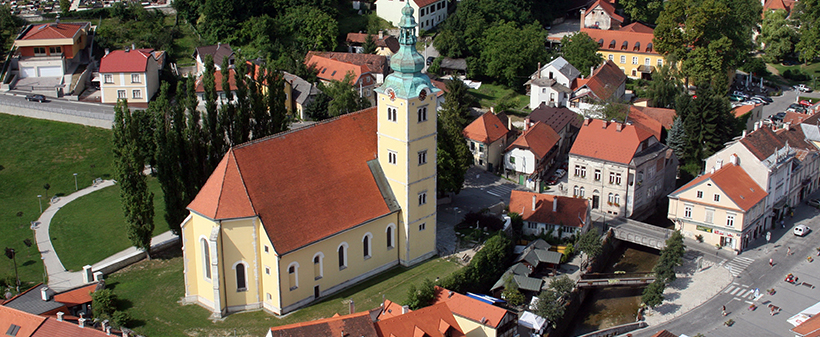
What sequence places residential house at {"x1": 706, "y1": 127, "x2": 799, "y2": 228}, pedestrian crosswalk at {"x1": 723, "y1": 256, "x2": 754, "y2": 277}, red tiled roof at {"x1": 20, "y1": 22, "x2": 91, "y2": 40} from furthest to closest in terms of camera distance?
red tiled roof at {"x1": 20, "y1": 22, "x2": 91, "y2": 40} < residential house at {"x1": 706, "y1": 127, "x2": 799, "y2": 228} < pedestrian crosswalk at {"x1": 723, "y1": 256, "x2": 754, "y2": 277}

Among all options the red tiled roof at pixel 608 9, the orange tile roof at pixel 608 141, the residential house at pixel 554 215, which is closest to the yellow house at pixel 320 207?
the residential house at pixel 554 215

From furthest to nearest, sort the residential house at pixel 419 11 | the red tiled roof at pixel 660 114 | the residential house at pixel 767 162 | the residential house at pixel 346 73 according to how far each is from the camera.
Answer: the residential house at pixel 419 11 < the residential house at pixel 346 73 < the red tiled roof at pixel 660 114 < the residential house at pixel 767 162

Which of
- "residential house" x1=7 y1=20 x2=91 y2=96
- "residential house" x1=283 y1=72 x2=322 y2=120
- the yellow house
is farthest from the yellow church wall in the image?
"residential house" x1=7 y1=20 x2=91 y2=96

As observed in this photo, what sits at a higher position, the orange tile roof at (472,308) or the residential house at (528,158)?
the residential house at (528,158)

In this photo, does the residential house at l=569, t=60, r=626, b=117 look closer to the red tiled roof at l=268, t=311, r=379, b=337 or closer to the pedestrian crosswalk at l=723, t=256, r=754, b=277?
the pedestrian crosswalk at l=723, t=256, r=754, b=277

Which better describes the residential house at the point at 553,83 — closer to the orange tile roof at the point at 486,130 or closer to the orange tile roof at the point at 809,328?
the orange tile roof at the point at 486,130

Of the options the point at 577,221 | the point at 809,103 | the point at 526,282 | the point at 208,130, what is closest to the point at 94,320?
the point at 208,130

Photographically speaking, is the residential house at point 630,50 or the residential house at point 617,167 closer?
the residential house at point 617,167
